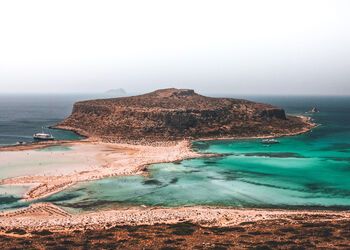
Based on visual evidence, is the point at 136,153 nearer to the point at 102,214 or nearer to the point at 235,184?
the point at 235,184

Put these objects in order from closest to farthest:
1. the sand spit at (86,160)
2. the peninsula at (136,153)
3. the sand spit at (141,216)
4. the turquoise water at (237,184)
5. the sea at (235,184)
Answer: the sand spit at (141,216) → the peninsula at (136,153) → the sea at (235,184) → the turquoise water at (237,184) → the sand spit at (86,160)

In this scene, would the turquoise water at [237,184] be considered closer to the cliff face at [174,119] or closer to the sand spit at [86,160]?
the sand spit at [86,160]

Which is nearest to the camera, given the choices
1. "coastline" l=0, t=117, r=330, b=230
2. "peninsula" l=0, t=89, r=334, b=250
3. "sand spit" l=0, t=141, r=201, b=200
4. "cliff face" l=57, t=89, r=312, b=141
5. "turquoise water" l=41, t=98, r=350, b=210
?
"coastline" l=0, t=117, r=330, b=230

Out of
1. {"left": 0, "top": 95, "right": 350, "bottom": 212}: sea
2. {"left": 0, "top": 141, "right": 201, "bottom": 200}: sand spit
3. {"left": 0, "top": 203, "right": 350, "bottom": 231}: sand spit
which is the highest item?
{"left": 0, "top": 141, "right": 201, "bottom": 200}: sand spit

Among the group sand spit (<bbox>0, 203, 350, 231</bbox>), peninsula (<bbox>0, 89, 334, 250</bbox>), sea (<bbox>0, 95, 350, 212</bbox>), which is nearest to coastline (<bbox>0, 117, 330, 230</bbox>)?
sand spit (<bbox>0, 203, 350, 231</bbox>)

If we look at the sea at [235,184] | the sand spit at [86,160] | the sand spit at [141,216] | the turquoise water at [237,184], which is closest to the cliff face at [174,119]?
the sand spit at [86,160]

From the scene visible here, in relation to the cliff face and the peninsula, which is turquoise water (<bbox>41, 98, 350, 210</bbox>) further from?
the cliff face

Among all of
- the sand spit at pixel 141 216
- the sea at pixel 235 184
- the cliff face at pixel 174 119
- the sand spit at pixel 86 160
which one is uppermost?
the cliff face at pixel 174 119
